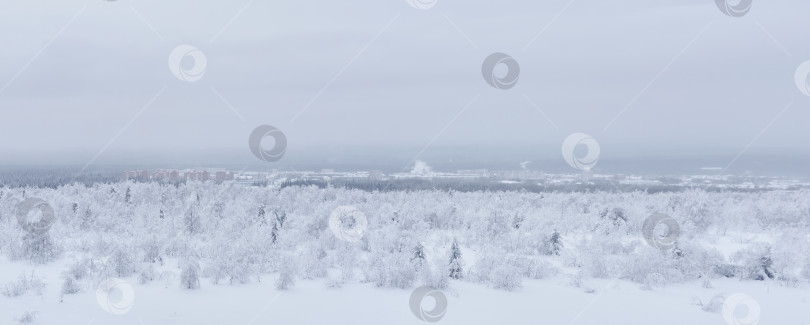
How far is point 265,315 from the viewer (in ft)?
28.1

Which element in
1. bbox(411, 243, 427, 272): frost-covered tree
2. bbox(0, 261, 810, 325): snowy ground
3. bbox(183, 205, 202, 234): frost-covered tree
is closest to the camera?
bbox(0, 261, 810, 325): snowy ground

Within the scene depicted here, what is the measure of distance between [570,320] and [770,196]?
22.8 meters

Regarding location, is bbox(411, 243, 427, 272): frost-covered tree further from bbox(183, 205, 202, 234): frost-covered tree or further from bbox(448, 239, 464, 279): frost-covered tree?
bbox(183, 205, 202, 234): frost-covered tree

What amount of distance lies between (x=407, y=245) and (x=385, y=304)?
3.65 meters

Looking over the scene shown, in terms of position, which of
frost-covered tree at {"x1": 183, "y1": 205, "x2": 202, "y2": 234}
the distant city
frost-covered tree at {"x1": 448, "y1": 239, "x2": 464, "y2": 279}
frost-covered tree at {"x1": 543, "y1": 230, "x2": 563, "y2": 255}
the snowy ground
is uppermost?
the distant city

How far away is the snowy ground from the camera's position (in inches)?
329

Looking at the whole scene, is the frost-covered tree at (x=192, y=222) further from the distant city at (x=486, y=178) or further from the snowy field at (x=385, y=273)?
the distant city at (x=486, y=178)

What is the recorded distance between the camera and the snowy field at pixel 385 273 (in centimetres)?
879

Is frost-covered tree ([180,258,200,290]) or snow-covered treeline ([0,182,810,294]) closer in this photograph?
frost-covered tree ([180,258,200,290])

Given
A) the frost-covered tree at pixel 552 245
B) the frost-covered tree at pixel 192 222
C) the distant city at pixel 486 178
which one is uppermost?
the distant city at pixel 486 178

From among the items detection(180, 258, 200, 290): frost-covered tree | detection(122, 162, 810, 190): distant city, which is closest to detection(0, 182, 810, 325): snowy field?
detection(180, 258, 200, 290): frost-covered tree

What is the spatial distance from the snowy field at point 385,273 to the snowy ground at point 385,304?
0.03 meters

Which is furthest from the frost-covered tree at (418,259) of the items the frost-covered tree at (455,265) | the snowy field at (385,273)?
the frost-covered tree at (455,265)

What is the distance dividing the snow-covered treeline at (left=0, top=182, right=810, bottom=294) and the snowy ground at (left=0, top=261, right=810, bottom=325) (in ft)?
1.04
